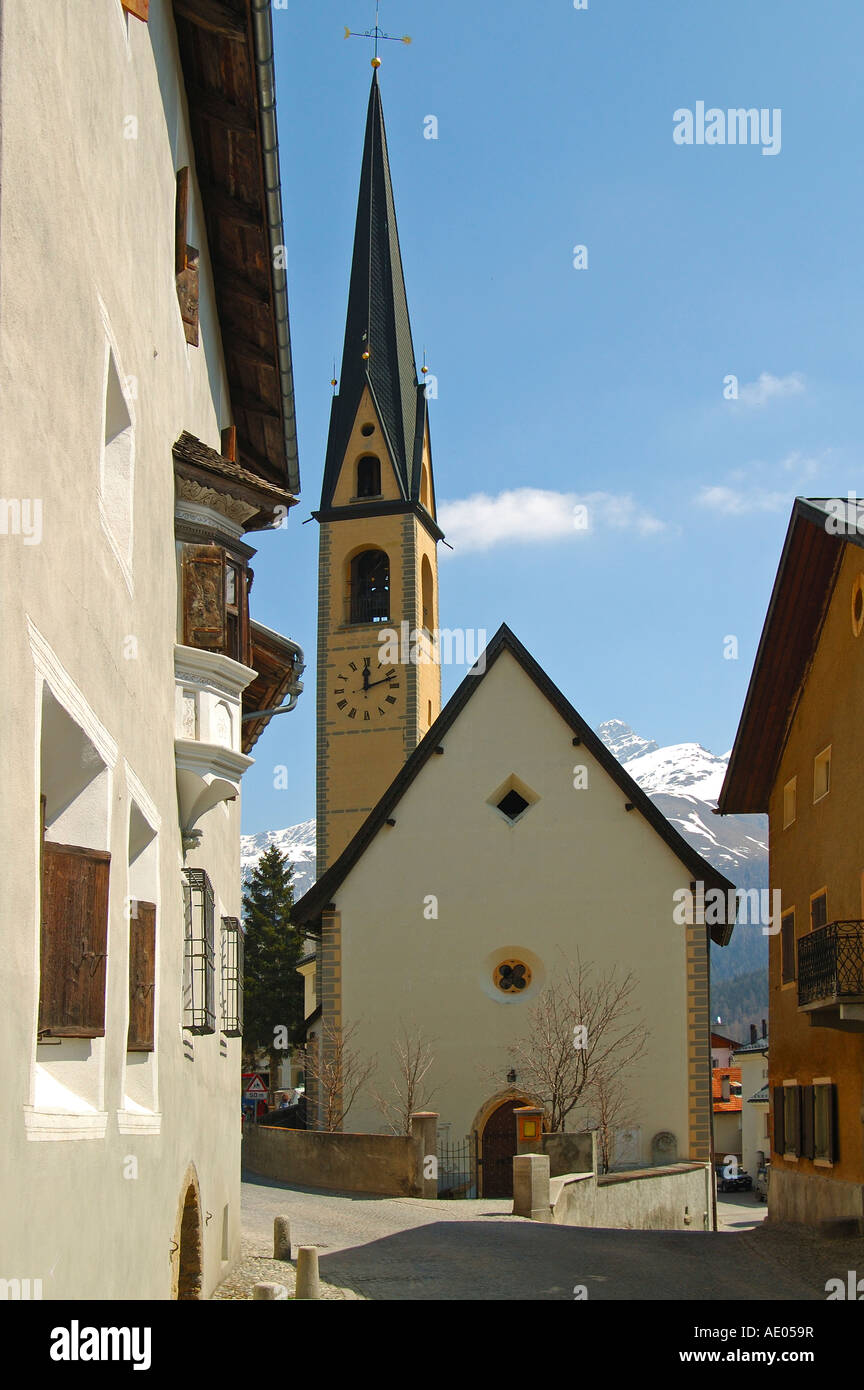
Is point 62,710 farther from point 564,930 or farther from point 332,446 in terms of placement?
point 332,446

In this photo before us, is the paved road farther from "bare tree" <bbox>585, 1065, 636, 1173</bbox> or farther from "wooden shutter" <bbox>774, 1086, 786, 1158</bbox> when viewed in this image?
"bare tree" <bbox>585, 1065, 636, 1173</bbox>

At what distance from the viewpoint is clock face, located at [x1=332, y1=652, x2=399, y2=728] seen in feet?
186

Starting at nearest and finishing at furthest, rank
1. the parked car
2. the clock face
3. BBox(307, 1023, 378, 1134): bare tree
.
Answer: BBox(307, 1023, 378, 1134): bare tree < the clock face < the parked car

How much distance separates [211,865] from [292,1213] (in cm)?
985

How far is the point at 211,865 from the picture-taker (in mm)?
14867

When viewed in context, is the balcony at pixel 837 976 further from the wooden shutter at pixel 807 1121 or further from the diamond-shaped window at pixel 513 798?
the diamond-shaped window at pixel 513 798

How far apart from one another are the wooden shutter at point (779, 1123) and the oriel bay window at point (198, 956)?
45.5ft

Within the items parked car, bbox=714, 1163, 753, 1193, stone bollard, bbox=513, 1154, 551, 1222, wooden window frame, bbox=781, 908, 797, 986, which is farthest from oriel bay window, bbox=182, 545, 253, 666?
parked car, bbox=714, 1163, 753, 1193

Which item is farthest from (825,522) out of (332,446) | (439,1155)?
(332,446)

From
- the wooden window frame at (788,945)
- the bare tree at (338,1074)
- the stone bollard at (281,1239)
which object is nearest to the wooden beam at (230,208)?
the stone bollard at (281,1239)

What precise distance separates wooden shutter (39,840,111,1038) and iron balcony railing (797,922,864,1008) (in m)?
12.0

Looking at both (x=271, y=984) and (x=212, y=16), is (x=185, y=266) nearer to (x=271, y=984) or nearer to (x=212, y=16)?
(x=212, y=16)

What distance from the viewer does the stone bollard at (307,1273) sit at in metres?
13.0

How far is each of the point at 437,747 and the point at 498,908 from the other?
3.66 m
